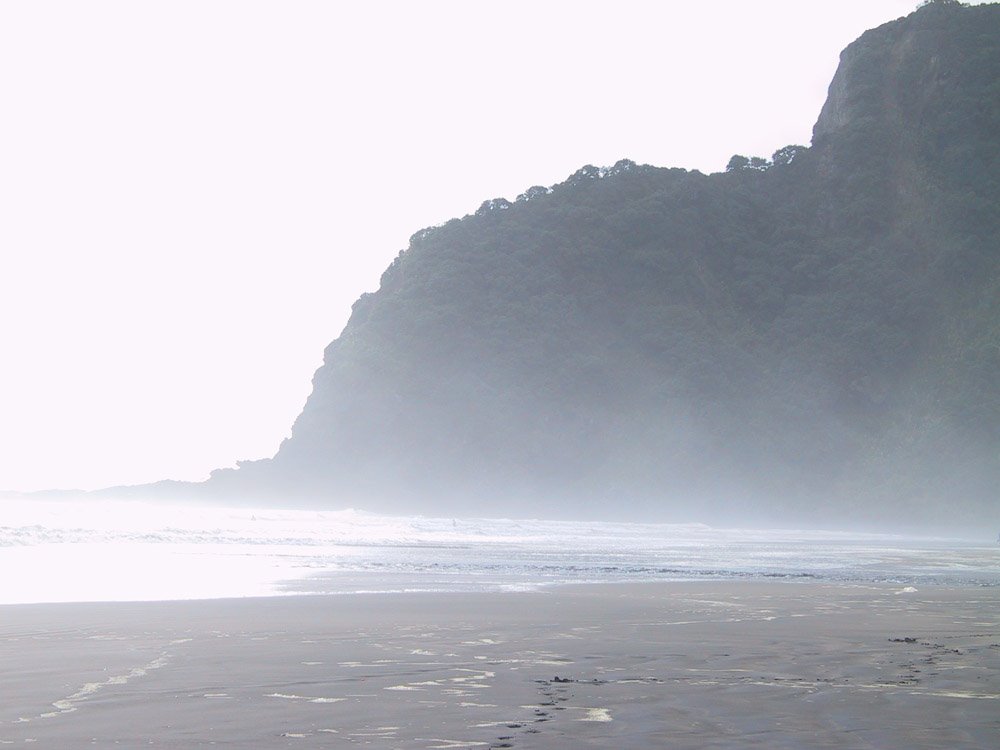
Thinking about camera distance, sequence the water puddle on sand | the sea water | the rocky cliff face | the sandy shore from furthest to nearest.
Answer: the rocky cliff face
the sea water
the water puddle on sand
the sandy shore

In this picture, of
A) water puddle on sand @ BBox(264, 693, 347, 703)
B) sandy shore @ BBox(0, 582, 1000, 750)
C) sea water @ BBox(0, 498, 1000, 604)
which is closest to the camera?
sandy shore @ BBox(0, 582, 1000, 750)

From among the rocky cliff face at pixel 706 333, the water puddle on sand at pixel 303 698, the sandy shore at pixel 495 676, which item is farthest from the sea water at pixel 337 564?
the rocky cliff face at pixel 706 333

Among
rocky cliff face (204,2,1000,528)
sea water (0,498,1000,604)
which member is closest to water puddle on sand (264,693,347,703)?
sea water (0,498,1000,604)

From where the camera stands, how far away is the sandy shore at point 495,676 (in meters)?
4.70

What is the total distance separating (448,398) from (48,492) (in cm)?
3456

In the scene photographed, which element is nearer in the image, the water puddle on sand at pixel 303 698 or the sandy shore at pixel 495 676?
the sandy shore at pixel 495 676

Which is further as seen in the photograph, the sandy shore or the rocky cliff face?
the rocky cliff face

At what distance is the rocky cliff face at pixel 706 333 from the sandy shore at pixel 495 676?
57.8m

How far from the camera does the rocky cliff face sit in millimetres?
71000

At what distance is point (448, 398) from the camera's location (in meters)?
76.9

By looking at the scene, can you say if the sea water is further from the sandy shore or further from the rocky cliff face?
the rocky cliff face

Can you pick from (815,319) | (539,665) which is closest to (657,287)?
(815,319)

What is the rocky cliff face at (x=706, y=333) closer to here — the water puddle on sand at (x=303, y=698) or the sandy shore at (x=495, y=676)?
the sandy shore at (x=495, y=676)

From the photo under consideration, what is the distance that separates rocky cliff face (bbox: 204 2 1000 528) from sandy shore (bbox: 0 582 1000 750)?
5782 centimetres
